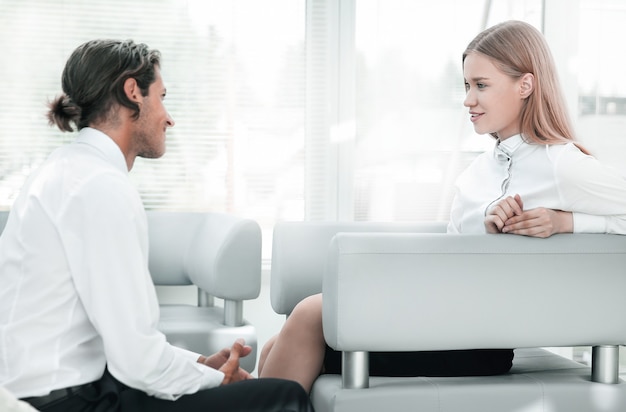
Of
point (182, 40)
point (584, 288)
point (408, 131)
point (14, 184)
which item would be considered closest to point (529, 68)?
point (584, 288)

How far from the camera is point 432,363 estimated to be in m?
2.07

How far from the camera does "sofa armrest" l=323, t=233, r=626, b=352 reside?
1803mm

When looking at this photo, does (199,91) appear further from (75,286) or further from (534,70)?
(75,286)

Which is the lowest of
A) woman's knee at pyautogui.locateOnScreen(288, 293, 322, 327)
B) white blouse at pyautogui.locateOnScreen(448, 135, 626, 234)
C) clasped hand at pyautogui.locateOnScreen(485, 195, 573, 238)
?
woman's knee at pyautogui.locateOnScreen(288, 293, 322, 327)

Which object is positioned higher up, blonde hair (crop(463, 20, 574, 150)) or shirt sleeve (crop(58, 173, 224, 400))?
blonde hair (crop(463, 20, 574, 150))

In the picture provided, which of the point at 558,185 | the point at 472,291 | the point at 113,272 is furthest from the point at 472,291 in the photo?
the point at 113,272

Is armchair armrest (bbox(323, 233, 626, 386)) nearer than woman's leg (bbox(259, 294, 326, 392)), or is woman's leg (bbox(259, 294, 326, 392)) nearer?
armchair armrest (bbox(323, 233, 626, 386))

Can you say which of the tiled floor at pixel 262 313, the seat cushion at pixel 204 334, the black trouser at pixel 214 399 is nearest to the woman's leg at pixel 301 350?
the black trouser at pixel 214 399

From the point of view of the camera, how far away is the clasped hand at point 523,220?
1920 millimetres

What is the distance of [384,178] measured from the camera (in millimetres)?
4266

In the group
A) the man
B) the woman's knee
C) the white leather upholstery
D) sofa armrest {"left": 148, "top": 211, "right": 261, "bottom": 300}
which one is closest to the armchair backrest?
sofa armrest {"left": 148, "top": 211, "right": 261, "bottom": 300}

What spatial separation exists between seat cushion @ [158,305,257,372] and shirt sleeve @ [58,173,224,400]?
5.07ft

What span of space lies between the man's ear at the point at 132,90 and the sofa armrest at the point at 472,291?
1.85 feet

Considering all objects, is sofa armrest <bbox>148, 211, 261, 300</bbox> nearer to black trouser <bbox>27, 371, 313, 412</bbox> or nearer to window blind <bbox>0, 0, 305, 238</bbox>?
window blind <bbox>0, 0, 305, 238</bbox>
